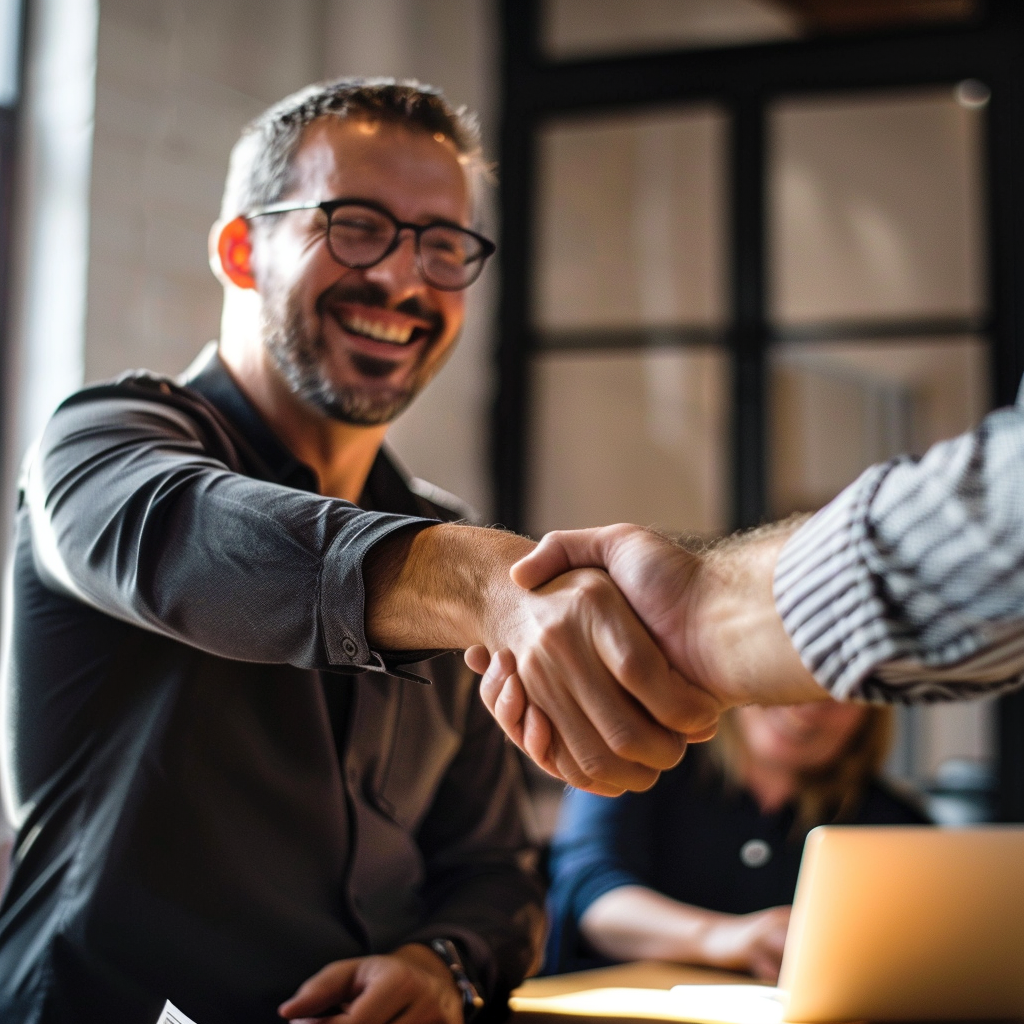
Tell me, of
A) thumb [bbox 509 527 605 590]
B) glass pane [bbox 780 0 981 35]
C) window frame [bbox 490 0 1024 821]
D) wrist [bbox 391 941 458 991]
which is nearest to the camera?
thumb [bbox 509 527 605 590]

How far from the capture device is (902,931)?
109 centimetres

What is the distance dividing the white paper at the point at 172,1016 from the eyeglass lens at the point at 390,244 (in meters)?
0.69

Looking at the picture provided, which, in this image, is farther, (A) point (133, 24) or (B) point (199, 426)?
(A) point (133, 24)

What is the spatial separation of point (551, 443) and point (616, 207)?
70 cm

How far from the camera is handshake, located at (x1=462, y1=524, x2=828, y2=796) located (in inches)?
31.2

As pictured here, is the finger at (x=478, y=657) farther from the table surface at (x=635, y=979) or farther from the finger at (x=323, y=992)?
the table surface at (x=635, y=979)

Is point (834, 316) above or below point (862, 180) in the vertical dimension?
below

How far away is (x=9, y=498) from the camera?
2.18 metres

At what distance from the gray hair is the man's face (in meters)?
0.02

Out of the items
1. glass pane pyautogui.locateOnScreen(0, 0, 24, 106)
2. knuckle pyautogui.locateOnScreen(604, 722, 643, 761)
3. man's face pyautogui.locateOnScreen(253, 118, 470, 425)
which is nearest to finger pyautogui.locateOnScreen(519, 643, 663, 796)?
knuckle pyautogui.locateOnScreen(604, 722, 643, 761)

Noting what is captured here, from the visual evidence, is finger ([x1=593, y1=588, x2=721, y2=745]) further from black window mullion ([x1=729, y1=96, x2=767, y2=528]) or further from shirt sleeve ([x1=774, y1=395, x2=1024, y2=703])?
black window mullion ([x1=729, y1=96, x2=767, y2=528])

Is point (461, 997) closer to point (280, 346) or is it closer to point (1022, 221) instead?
point (280, 346)

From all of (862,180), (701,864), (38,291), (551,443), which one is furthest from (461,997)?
(862,180)

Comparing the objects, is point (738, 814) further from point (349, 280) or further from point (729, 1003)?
point (349, 280)
